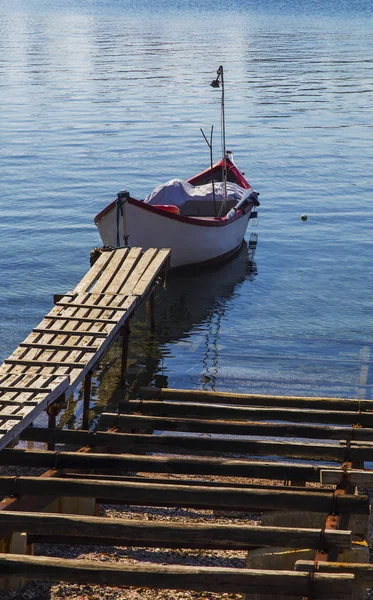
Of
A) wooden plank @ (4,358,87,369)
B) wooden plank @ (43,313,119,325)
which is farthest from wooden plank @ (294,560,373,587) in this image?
wooden plank @ (43,313,119,325)

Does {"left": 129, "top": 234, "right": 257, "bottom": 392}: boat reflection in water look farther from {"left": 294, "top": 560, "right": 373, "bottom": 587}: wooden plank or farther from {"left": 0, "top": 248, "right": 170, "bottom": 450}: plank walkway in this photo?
{"left": 294, "top": 560, "right": 373, "bottom": 587}: wooden plank

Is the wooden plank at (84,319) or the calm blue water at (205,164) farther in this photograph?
the calm blue water at (205,164)

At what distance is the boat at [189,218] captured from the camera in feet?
80.6

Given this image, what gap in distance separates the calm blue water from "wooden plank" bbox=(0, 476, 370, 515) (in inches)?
327

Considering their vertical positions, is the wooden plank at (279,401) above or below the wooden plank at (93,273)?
below

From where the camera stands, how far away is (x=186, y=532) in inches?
360

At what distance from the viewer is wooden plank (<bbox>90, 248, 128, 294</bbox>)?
58.8 ft

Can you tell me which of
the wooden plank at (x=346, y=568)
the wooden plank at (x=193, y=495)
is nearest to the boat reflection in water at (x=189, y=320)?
the wooden plank at (x=193, y=495)

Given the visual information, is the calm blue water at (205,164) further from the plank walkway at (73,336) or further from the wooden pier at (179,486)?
the wooden pier at (179,486)

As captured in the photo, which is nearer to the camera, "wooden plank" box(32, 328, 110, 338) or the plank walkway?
the plank walkway

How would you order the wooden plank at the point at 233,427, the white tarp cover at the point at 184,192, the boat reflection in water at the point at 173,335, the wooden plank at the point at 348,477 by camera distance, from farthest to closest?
the white tarp cover at the point at 184,192, the boat reflection in water at the point at 173,335, the wooden plank at the point at 233,427, the wooden plank at the point at 348,477

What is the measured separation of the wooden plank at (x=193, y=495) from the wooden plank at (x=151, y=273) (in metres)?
7.57

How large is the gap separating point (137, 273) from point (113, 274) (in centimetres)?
54

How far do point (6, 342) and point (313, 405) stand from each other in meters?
9.64
